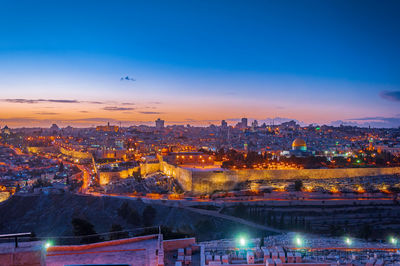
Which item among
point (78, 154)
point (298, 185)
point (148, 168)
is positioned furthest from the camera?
point (78, 154)

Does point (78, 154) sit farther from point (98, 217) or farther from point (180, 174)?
point (98, 217)

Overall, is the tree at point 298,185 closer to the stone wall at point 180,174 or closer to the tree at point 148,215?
the stone wall at point 180,174

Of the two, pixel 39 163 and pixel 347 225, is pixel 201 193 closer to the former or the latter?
pixel 347 225

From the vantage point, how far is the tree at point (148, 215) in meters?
14.4

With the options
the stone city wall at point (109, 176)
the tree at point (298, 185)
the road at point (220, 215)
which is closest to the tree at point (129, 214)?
the road at point (220, 215)

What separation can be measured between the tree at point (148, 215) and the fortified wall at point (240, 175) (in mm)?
3088

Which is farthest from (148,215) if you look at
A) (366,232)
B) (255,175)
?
(366,232)

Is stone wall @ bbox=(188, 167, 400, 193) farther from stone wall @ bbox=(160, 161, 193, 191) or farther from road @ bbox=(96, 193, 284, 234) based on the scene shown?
road @ bbox=(96, 193, 284, 234)

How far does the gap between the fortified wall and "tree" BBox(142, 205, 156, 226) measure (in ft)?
10.1

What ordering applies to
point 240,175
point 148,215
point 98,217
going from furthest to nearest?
point 240,175
point 98,217
point 148,215

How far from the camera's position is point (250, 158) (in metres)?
20.7

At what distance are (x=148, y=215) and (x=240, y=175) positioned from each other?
5.70m

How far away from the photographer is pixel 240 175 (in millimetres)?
17719

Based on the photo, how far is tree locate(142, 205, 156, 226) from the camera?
47.2 ft
